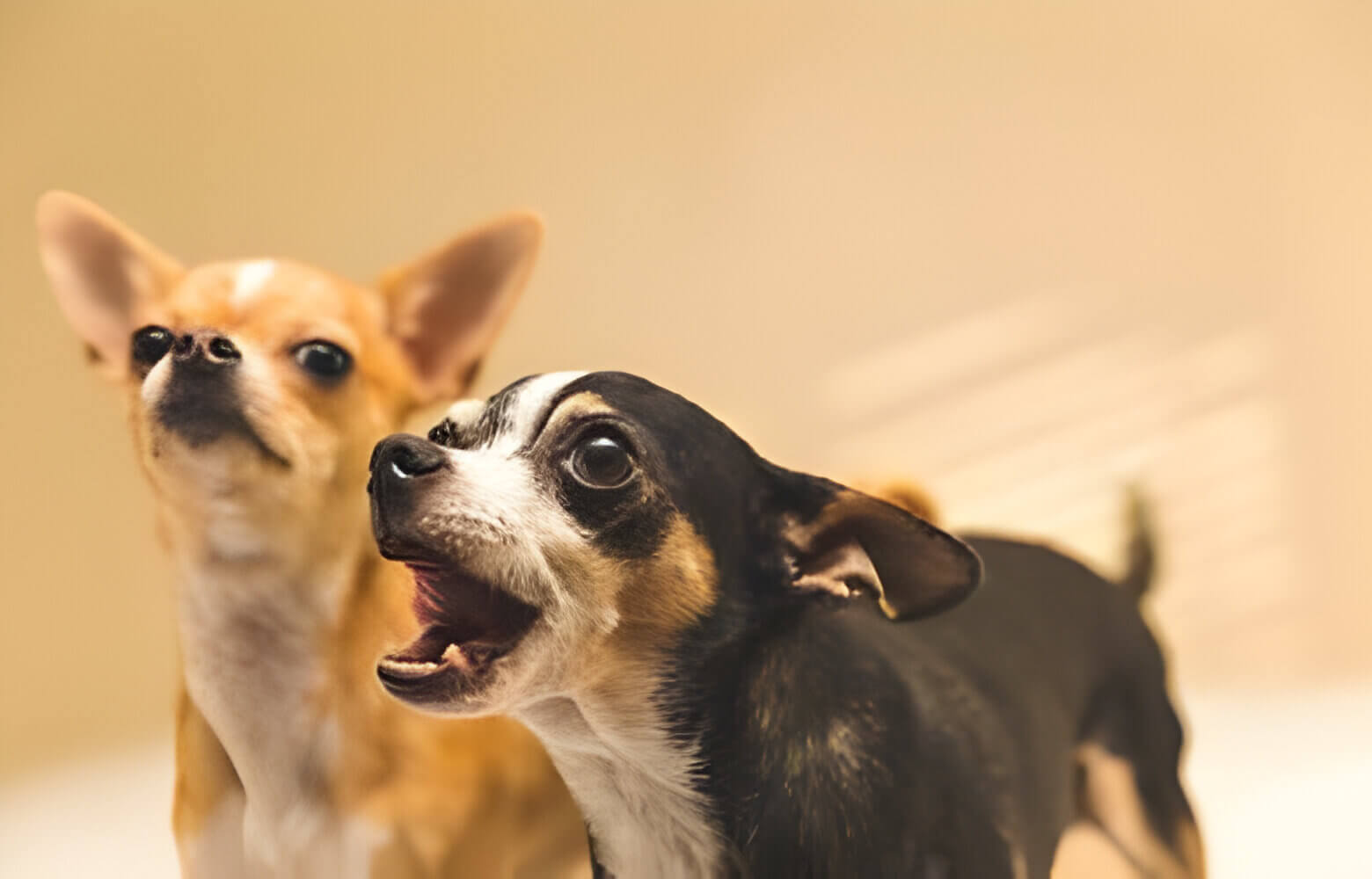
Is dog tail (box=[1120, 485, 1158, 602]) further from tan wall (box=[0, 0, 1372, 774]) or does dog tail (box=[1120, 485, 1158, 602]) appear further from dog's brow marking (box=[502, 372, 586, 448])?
dog's brow marking (box=[502, 372, 586, 448])

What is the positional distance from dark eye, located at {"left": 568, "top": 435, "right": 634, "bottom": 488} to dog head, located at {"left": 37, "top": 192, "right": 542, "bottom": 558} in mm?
270

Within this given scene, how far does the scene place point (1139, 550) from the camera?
1.45 metres

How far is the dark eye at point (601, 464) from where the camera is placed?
72 centimetres

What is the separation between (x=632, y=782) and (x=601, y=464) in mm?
217

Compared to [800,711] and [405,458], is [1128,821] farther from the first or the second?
[405,458]

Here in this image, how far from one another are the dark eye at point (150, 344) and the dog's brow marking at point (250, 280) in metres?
0.06

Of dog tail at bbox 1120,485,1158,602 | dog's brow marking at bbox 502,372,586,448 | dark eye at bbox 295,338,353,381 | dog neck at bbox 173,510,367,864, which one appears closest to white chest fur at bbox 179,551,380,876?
dog neck at bbox 173,510,367,864

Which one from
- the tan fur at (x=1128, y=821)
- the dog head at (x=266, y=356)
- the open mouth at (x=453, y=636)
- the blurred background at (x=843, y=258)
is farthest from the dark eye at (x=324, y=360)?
the tan fur at (x=1128, y=821)

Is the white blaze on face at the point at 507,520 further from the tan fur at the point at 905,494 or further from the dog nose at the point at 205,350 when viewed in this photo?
the tan fur at the point at 905,494

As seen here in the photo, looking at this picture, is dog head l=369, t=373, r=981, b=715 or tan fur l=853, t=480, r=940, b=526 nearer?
dog head l=369, t=373, r=981, b=715

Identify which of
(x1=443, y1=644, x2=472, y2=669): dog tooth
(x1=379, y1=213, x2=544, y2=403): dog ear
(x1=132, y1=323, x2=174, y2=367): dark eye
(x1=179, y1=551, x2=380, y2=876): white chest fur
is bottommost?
(x1=179, y1=551, x2=380, y2=876): white chest fur

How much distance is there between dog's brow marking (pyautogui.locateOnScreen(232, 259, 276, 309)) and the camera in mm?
917

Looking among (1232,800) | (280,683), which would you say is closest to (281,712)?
(280,683)

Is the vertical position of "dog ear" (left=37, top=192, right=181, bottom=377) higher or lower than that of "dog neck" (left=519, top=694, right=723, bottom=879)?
higher
